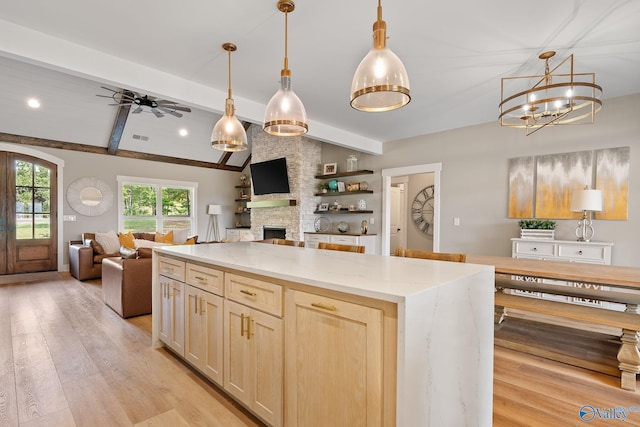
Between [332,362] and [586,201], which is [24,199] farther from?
[586,201]

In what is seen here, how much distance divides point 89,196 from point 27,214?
1046 millimetres

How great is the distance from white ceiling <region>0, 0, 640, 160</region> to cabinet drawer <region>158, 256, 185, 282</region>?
1.74m

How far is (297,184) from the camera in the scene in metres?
6.56

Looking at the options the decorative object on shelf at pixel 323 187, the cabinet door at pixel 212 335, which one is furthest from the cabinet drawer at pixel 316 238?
the cabinet door at pixel 212 335

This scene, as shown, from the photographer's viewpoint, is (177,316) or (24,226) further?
(24,226)

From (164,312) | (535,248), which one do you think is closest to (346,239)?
(535,248)

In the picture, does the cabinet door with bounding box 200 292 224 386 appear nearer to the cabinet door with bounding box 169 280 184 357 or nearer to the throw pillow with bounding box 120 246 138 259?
the cabinet door with bounding box 169 280 184 357

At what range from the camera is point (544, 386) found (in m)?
2.16

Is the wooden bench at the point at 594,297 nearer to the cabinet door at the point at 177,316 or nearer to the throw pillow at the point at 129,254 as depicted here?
the cabinet door at the point at 177,316

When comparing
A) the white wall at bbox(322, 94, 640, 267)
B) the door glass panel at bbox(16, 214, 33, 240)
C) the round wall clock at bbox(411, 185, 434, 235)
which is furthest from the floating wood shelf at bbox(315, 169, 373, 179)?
the door glass panel at bbox(16, 214, 33, 240)

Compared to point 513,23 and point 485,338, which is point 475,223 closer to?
point 513,23

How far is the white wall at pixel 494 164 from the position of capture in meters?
3.73

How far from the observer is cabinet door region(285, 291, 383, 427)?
1188mm

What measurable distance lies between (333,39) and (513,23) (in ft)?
4.40
